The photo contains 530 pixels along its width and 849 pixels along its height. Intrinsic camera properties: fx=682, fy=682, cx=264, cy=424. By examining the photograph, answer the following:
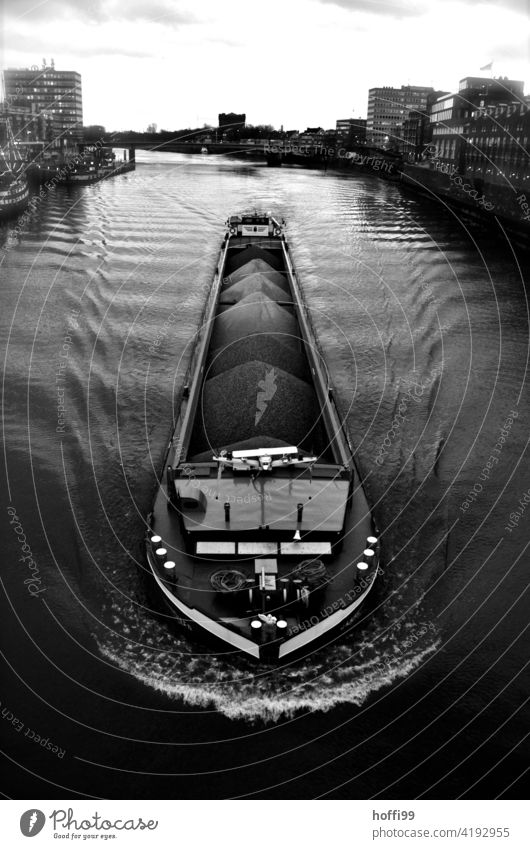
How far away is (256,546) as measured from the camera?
10414 millimetres

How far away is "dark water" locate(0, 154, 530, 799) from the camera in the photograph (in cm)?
850

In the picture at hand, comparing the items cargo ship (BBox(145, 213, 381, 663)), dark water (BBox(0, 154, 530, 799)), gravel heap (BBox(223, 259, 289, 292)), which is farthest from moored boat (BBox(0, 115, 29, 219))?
cargo ship (BBox(145, 213, 381, 663))

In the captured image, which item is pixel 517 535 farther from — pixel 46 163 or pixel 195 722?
pixel 46 163

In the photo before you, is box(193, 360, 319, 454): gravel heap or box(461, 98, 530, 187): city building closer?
box(193, 360, 319, 454): gravel heap

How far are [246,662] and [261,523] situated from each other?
204cm

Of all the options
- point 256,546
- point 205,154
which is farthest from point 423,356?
point 205,154

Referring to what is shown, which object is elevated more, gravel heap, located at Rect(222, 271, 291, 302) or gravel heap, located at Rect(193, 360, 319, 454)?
gravel heap, located at Rect(222, 271, 291, 302)

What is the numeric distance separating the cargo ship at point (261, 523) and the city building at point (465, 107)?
52.3 metres

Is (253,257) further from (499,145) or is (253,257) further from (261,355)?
(499,145)

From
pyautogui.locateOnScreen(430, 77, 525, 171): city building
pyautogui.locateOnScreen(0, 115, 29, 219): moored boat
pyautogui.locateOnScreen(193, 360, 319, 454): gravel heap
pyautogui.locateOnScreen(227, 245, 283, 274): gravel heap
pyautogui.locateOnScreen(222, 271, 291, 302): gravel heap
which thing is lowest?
pyautogui.locateOnScreen(193, 360, 319, 454): gravel heap

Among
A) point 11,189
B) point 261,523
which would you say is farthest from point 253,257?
point 11,189

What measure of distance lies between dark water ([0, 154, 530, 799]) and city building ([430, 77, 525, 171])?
4399 centimetres

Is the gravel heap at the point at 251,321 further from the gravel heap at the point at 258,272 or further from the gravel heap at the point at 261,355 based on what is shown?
the gravel heap at the point at 258,272

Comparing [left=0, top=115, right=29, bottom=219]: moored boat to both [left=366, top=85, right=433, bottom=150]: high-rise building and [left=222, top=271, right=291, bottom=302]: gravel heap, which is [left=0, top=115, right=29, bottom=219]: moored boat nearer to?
[left=222, top=271, right=291, bottom=302]: gravel heap
